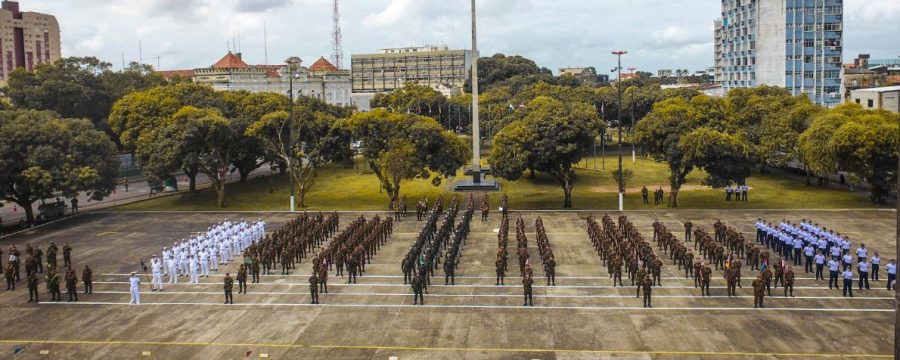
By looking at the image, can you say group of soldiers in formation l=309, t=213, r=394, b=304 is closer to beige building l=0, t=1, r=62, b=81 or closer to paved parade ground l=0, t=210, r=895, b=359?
paved parade ground l=0, t=210, r=895, b=359

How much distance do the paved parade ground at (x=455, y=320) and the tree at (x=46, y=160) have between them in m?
9.43

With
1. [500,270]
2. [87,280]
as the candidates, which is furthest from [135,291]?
[500,270]

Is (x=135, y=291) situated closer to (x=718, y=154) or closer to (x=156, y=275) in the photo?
(x=156, y=275)

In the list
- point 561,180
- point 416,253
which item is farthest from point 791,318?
point 561,180

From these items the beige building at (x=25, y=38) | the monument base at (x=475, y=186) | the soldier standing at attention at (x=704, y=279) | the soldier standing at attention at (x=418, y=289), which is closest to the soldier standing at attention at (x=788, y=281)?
the soldier standing at attention at (x=704, y=279)

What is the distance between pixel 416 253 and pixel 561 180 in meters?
15.7

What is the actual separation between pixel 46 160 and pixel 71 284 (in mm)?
14591

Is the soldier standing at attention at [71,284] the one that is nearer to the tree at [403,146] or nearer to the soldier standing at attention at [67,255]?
the soldier standing at attention at [67,255]

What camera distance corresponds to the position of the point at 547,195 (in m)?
41.6

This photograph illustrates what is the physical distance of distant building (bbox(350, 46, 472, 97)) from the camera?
14400 cm

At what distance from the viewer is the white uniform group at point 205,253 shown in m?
23.2

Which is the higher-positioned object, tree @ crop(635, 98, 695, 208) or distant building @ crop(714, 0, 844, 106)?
distant building @ crop(714, 0, 844, 106)

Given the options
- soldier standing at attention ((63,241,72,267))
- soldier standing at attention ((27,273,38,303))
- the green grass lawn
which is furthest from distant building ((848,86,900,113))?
soldier standing at attention ((27,273,38,303))

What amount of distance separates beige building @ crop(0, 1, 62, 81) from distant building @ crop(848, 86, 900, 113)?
381 ft
